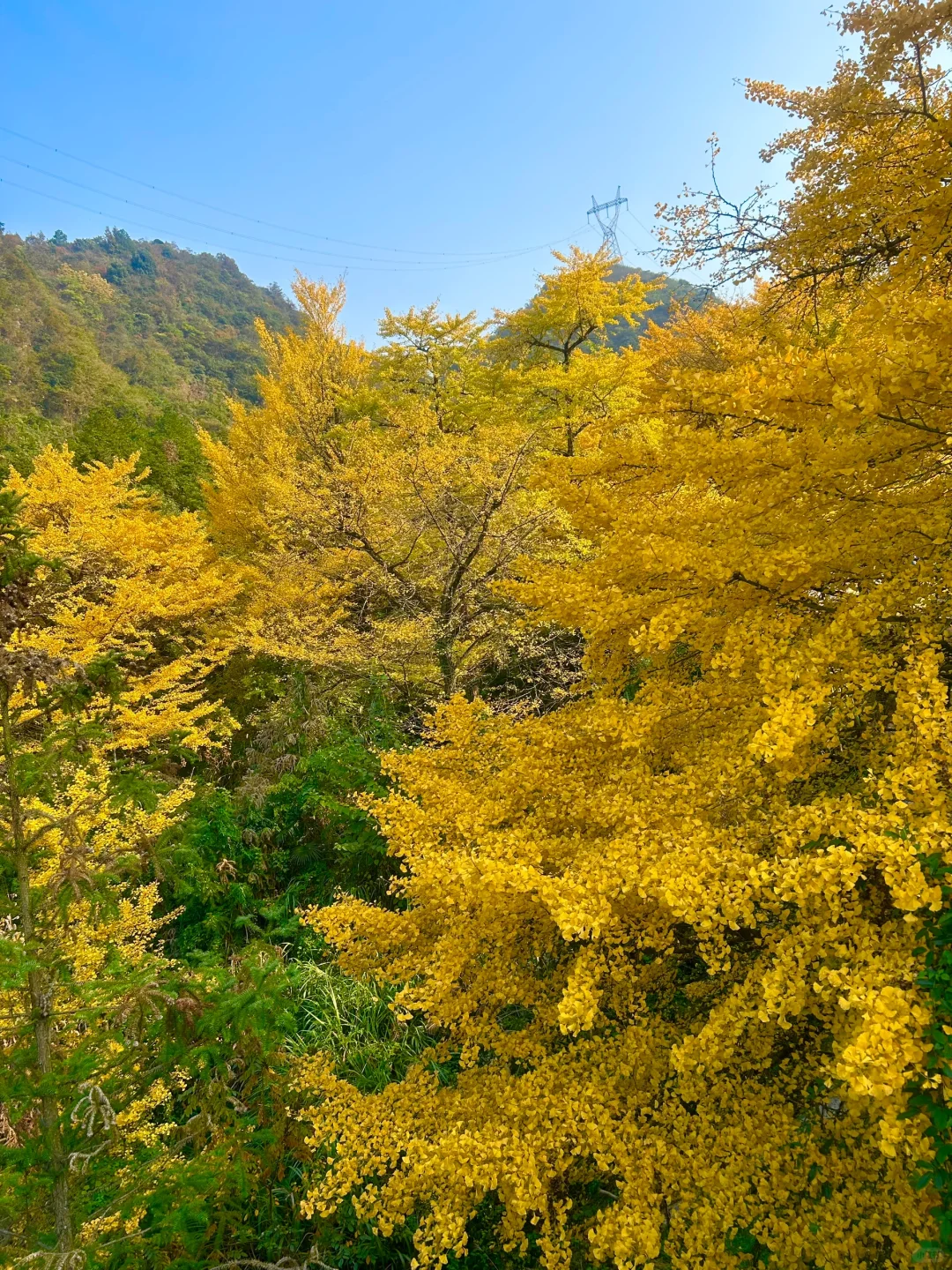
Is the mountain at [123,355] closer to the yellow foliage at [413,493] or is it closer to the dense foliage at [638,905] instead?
the yellow foliage at [413,493]

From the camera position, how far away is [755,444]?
2.79 metres

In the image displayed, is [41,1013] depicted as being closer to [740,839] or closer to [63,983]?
[63,983]

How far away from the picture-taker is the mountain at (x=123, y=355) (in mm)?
14781

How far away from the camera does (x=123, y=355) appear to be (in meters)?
28.1

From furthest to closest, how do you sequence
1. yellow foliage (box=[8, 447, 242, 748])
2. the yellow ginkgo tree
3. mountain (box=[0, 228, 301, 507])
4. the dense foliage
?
mountain (box=[0, 228, 301, 507])
yellow foliage (box=[8, 447, 242, 748])
the dense foliage
the yellow ginkgo tree

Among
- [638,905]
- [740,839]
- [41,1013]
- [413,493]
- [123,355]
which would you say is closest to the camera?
[41,1013]

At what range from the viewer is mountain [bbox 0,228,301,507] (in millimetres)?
14781

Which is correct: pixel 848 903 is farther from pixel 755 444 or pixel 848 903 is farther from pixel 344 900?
pixel 344 900

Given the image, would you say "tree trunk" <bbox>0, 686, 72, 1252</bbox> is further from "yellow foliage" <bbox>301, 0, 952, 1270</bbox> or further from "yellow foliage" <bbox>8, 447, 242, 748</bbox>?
"yellow foliage" <bbox>8, 447, 242, 748</bbox>

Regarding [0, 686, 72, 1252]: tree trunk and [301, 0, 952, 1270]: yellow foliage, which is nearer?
[0, 686, 72, 1252]: tree trunk

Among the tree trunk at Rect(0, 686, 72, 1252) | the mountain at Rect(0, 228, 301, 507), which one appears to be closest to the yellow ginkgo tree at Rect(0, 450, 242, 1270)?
the tree trunk at Rect(0, 686, 72, 1252)

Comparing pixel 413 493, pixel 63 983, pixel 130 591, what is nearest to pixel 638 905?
pixel 63 983

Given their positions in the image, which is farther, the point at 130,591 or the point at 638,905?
the point at 130,591

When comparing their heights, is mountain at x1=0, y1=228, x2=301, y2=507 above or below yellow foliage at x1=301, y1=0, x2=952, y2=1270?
above
